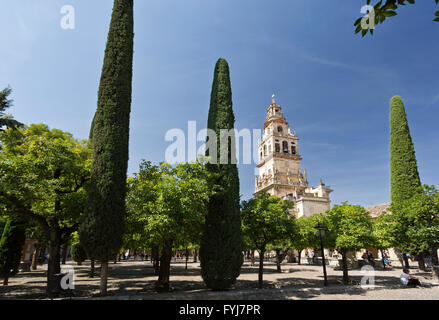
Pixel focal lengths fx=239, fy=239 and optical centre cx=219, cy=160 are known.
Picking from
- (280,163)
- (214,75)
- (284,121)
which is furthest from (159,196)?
(284,121)

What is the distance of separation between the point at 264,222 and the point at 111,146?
8.90 m

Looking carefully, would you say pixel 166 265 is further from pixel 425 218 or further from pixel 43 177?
pixel 425 218

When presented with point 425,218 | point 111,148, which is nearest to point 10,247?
point 111,148

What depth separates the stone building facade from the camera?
169ft

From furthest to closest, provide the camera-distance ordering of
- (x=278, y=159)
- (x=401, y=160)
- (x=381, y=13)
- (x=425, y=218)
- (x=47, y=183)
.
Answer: (x=278, y=159), (x=401, y=160), (x=425, y=218), (x=47, y=183), (x=381, y=13)

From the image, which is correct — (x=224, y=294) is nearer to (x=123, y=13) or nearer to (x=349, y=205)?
(x=349, y=205)

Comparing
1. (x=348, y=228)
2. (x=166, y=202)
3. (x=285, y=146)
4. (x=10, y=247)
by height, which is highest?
(x=285, y=146)

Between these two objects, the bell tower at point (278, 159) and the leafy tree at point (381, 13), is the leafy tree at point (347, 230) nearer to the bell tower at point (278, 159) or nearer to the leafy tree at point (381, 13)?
the leafy tree at point (381, 13)

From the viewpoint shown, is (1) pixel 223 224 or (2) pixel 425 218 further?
(2) pixel 425 218

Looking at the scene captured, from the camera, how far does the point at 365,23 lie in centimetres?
312

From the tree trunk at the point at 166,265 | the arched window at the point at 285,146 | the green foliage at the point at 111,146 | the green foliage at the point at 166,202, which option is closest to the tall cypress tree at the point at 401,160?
the green foliage at the point at 166,202

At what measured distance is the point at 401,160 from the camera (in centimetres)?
2392

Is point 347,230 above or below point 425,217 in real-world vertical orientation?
below

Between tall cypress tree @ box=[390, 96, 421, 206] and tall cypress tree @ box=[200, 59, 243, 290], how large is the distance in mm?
18702
